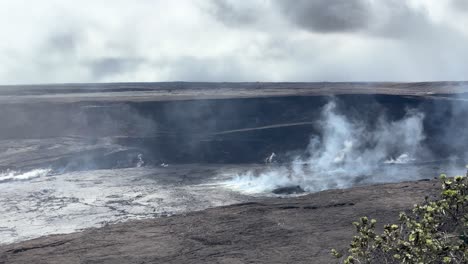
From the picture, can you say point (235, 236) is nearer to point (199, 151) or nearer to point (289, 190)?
point (289, 190)

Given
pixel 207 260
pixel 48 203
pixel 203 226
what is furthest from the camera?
pixel 48 203

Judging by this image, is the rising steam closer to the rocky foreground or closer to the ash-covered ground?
the ash-covered ground

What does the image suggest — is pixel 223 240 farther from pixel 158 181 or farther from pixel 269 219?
pixel 158 181

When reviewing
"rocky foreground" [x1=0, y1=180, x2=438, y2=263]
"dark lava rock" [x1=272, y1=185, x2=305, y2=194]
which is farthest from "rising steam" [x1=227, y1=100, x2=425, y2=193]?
"rocky foreground" [x1=0, y1=180, x2=438, y2=263]

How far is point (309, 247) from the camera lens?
1694cm

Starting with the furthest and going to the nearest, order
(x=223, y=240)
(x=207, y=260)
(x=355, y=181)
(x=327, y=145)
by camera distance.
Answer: (x=327, y=145), (x=355, y=181), (x=223, y=240), (x=207, y=260)

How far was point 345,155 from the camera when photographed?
37.4m

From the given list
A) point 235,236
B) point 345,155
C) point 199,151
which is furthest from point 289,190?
point 199,151

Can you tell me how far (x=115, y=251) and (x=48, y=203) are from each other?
34.0 feet

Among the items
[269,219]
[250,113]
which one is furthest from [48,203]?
[250,113]

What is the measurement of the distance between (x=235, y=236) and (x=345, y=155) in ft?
67.9

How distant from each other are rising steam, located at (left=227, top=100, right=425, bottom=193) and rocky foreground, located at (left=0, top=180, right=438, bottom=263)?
6.30 metres

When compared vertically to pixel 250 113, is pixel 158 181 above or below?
below

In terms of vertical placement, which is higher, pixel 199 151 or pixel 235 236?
pixel 199 151
